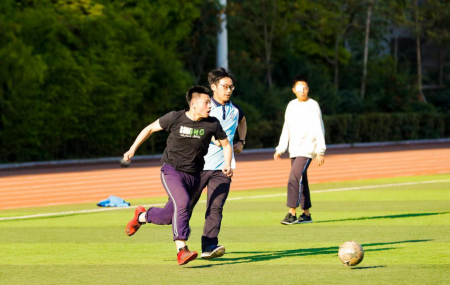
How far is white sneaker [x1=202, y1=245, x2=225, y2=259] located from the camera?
30.1 ft

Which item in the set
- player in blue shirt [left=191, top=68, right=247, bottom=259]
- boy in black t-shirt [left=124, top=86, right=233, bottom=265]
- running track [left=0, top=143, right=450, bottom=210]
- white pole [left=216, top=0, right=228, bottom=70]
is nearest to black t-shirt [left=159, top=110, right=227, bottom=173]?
boy in black t-shirt [left=124, top=86, right=233, bottom=265]

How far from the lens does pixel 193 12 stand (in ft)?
120

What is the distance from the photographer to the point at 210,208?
952 cm

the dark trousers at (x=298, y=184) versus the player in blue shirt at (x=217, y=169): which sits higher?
the player in blue shirt at (x=217, y=169)

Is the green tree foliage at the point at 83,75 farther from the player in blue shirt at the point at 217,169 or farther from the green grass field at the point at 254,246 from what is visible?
the player in blue shirt at the point at 217,169

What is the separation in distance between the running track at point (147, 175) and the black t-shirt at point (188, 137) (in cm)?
956

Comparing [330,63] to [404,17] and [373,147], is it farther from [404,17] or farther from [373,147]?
[373,147]

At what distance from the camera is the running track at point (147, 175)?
2020 cm

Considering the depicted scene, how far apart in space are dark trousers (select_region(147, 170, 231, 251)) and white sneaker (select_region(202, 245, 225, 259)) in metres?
0.10

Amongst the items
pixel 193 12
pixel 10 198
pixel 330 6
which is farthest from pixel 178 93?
pixel 10 198

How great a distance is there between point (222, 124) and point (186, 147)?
98 centimetres

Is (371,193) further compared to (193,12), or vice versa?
(193,12)

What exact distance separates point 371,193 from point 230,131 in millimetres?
8936

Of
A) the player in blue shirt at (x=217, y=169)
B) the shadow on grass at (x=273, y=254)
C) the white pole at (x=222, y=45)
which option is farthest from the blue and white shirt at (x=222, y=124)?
the white pole at (x=222, y=45)
